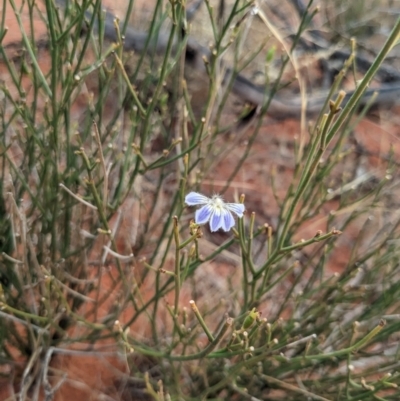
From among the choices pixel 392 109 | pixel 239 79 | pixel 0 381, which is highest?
pixel 239 79

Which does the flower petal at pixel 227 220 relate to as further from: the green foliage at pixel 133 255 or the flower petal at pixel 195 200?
the green foliage at pixel 133 255

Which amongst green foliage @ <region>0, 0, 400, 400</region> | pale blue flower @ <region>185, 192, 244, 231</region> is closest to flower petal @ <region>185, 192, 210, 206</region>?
pale blue flower @ <region>185, 192, 244, 231</region>

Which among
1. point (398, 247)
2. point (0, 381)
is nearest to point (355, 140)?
point (398, 247)

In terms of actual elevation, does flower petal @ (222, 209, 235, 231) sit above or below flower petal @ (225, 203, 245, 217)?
below

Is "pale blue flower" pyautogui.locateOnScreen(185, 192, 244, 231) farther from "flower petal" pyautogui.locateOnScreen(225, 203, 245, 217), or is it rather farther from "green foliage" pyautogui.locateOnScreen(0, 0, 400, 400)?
"green foliage" pyautogui.locateOnScreen(0, 0, 400, 400)

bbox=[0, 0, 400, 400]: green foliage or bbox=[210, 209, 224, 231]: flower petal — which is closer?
bbox=[210, 209, 224, 231]: flower petal

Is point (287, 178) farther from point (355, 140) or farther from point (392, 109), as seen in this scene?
point (392, 109)

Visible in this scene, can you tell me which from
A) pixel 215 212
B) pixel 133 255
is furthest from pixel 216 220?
pixel 133 255
